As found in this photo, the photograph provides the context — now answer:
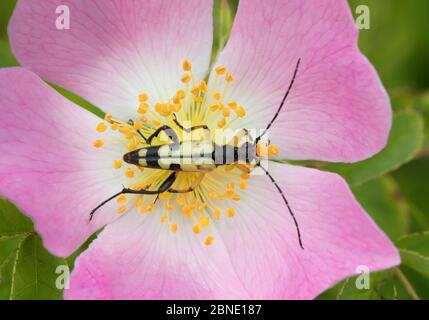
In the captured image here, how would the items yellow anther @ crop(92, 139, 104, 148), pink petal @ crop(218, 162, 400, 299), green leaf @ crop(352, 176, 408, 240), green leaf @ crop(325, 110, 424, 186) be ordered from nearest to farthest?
pink petal @ crop(218, 162, 400, 299)
yellow anther @ crop(92, 139, 104, 148)
green leaf @ crop(325, 110, 424, 186)
green leaf @ crop(352, 176, 408, 240)

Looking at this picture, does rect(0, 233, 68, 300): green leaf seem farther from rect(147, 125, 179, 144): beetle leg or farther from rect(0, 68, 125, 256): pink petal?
rect(147, 125, 179, 144): beetle leg

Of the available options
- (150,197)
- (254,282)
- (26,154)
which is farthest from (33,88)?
→ (254,282)

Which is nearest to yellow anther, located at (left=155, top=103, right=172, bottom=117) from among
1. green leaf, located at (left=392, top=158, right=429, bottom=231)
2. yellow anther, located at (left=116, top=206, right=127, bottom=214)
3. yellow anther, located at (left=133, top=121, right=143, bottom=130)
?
yellow anther, located at (left=133, top=121, right=143, bottom=130)

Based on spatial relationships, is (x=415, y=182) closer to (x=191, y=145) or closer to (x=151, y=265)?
(x=191, y=145)

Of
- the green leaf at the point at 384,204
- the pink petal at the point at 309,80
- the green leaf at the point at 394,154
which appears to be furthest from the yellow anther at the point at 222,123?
the green leaf at the point at 384,204

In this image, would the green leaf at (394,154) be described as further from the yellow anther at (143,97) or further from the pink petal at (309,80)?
the yellow anther at (143,97)
